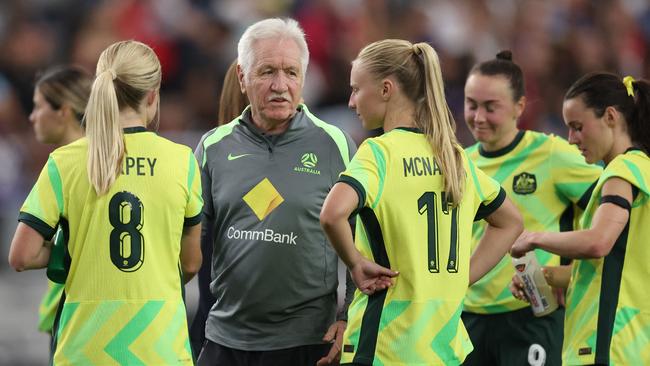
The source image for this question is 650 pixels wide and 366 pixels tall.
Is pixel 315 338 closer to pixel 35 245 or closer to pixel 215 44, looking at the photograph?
pixel 35 245

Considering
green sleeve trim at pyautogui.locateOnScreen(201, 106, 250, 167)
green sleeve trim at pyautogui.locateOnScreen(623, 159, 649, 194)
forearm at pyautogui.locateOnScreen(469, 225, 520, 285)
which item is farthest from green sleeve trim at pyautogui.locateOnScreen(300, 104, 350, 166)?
green sleeve trim at pyautogui.locateOnScreen(623, 159, 649, 194)

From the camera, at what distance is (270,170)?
480 centimetres

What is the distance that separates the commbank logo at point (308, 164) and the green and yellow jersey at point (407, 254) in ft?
1.73

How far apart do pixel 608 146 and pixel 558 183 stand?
0.83m

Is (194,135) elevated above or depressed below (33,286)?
above

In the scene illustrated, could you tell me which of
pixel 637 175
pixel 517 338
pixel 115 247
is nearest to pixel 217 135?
pixel 115 247

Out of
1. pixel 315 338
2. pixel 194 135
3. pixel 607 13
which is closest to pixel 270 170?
pixel 315 338

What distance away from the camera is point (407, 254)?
425 cm

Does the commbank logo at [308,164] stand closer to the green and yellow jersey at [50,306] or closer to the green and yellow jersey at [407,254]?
the green and yellow jersey at [407,254]

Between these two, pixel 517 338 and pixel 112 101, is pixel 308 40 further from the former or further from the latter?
pixel 112 101

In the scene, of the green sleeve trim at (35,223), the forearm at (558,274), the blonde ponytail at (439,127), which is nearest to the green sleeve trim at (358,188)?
the blonde ponytail at (439,127)

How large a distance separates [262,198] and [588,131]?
144cm

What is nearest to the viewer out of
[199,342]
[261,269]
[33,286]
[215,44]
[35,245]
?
[35,245]

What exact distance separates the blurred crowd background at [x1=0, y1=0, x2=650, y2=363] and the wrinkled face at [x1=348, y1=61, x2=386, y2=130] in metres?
5.69
